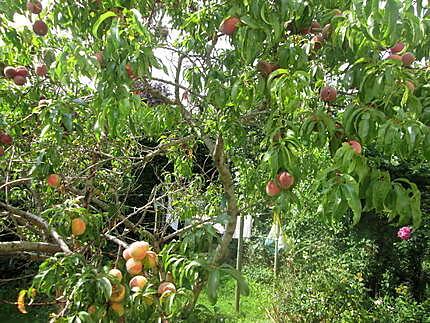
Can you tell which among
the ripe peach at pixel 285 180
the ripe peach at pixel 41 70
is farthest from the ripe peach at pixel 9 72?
the ripe peach at pixel 285 180

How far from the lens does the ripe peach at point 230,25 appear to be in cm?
141

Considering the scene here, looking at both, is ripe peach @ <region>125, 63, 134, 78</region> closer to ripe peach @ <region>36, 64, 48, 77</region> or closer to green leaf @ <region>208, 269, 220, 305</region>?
green leaf @ <region>208, 269, 220, 305</region>

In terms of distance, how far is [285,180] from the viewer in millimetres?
1197

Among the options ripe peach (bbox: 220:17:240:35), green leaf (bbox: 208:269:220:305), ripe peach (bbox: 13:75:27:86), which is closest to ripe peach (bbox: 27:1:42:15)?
ripe peach (bbox: 13:75:27:86)

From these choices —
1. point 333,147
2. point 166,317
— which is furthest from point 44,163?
point 333,147

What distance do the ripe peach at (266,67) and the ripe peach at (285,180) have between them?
0.45 metres

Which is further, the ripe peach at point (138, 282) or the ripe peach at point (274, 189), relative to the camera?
the ripe peach at point (138, 282)

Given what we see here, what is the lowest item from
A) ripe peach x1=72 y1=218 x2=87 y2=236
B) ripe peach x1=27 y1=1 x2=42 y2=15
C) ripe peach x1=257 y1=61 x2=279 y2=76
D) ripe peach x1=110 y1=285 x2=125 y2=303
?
ripe peach x1=110 y1=285 x2=125 y2=303

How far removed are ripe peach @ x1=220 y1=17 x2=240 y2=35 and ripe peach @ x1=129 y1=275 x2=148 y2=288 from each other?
2.79ft

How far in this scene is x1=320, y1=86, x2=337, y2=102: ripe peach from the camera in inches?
55.5

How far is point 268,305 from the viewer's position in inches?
182

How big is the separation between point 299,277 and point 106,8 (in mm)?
3373

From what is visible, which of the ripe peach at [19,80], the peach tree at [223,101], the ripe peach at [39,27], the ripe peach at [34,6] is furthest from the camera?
the ripe peach at [19,80]

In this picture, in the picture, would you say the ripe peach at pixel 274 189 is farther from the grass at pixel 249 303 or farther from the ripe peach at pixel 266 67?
the grass at pixel 249 303
